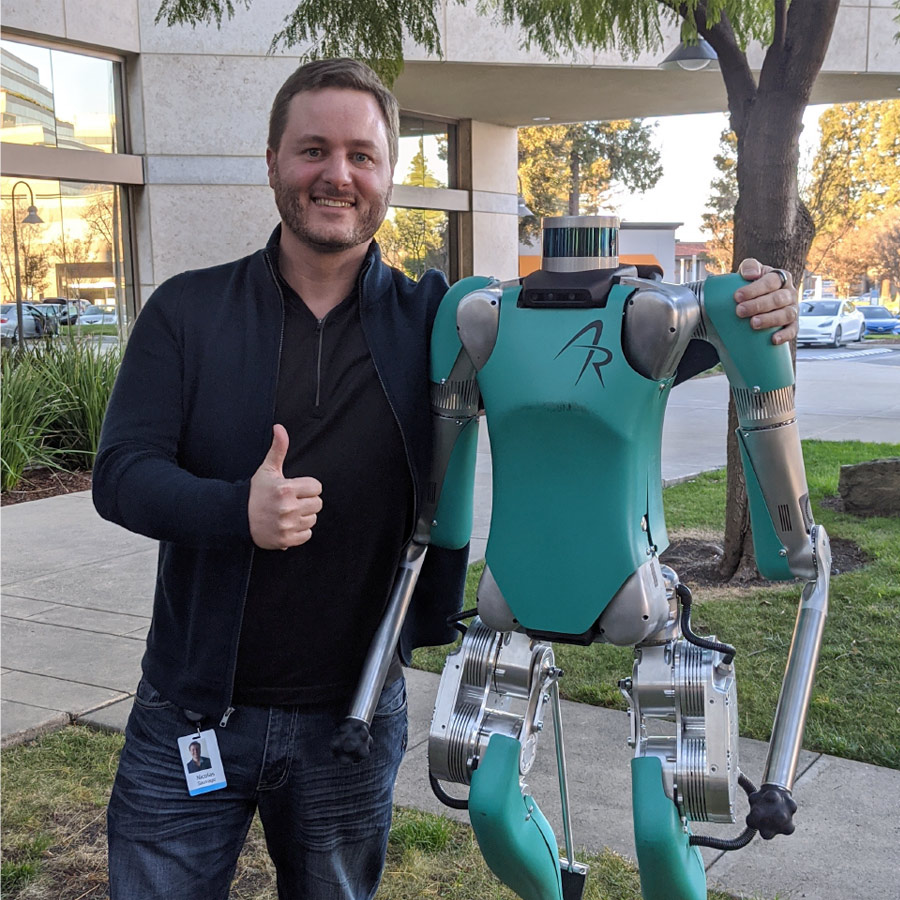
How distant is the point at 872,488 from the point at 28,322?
27.1ft

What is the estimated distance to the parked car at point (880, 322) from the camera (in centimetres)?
3325

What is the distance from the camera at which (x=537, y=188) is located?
109ft

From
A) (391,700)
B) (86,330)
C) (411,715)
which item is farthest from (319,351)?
(86,330)

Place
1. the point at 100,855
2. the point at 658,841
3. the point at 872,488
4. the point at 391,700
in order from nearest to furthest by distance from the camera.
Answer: the point at 658,841, the point at 391,700, the point at 100,855, the point at 872,488

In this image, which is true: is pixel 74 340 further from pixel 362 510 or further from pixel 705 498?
pixel 362 510

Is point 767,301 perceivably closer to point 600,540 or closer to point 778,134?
point 600,540

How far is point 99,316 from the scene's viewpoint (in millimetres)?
11375

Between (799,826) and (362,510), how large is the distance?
206 centimetres

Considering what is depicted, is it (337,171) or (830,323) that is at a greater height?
(337,171)

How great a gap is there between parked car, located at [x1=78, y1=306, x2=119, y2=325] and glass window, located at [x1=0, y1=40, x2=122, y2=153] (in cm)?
167

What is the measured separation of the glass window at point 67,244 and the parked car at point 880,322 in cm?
2742

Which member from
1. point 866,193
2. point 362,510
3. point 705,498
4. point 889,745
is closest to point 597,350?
point 362,510

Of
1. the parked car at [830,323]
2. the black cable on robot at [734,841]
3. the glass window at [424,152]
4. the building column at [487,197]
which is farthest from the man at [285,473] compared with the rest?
the parked car at [830,323]

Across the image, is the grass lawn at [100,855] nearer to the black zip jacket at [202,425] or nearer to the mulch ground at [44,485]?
the black zip jacket at [202,425]
